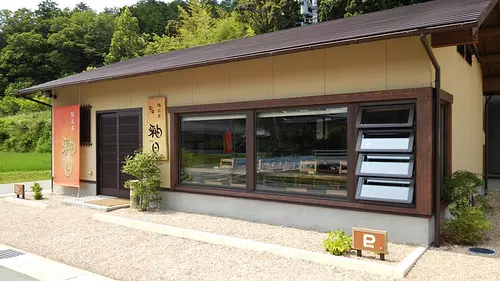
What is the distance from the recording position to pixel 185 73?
7.82m

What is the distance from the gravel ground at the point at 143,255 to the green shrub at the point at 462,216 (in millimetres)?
1967

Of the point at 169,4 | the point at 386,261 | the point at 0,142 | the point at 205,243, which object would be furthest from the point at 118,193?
the point at 169,4

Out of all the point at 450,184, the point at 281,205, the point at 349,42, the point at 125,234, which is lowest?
the point at 125,234

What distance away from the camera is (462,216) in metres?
5.25

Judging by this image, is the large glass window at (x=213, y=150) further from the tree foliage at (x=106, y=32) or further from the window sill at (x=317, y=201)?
the tree foliage at (x=106, y=32)

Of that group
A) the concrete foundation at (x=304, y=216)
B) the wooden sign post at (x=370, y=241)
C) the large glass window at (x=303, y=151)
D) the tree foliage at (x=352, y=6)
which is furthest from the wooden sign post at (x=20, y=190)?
the tree foliage at (x=352, y=6)

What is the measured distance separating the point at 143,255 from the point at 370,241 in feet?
9.36

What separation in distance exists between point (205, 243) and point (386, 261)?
2.47 meters

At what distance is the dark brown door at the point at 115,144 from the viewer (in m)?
8.94

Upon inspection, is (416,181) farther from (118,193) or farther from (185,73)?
(118,193)

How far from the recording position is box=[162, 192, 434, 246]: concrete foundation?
205 inches

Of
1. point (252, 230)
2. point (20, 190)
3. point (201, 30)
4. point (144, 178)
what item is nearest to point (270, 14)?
point (201, 30)

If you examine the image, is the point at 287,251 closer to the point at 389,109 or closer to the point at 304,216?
the point at 304,216

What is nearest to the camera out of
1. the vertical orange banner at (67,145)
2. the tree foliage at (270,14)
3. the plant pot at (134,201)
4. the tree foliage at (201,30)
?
the plant pot at (134,201)
